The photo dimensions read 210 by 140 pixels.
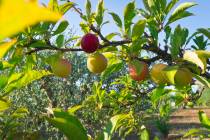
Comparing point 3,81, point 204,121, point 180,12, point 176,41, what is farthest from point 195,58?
point 204,121

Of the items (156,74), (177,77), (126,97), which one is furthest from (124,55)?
(126,97)

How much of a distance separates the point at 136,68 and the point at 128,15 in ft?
1.30

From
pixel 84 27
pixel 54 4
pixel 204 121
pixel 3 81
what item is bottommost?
pixel 204 121

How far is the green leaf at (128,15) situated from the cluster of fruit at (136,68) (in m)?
0.19

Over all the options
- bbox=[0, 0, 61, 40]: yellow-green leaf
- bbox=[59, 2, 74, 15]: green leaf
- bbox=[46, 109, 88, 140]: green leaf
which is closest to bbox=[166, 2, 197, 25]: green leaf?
bbox=[59, 2, 74, 15]: green leaf

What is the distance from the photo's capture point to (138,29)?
65.7 inches

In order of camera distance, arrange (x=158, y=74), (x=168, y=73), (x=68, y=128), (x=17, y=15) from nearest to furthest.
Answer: (x=17, y=15), (x=68, y=128), (x=168, y=73), (x=158, y=74)

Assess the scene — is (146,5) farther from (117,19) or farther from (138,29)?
(138,29)

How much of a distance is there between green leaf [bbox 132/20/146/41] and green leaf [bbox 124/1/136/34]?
16 centimetres

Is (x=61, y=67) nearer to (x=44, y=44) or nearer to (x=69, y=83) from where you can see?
(x=44, y=44)

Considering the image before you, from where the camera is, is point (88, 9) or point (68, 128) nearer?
point (68, 128)

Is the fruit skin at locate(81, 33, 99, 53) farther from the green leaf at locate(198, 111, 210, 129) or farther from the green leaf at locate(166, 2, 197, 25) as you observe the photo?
the green leaf at locate(198, 111, 210, 129)

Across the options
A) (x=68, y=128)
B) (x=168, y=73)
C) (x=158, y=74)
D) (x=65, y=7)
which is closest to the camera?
(x=68, y=128)

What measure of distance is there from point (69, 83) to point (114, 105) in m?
16.2
